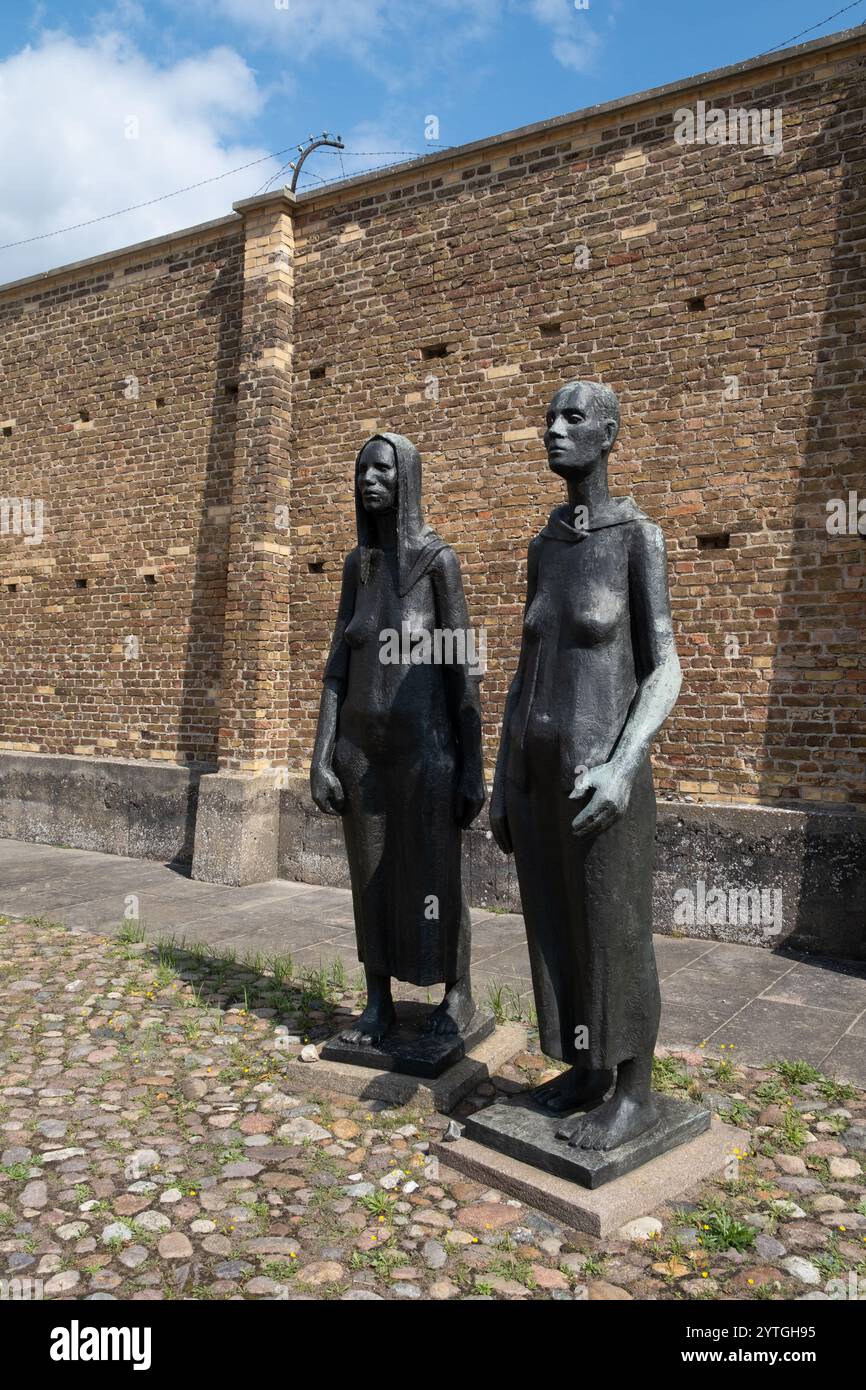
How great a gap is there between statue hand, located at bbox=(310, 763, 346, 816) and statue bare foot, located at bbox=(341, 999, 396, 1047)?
32.9 inches

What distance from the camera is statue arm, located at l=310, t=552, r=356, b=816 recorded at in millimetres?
3984

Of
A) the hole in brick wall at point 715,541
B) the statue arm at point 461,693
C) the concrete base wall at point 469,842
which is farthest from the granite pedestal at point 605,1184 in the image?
the hole in brick wall at point 715,541

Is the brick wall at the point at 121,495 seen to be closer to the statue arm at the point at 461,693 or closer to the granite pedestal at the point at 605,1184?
the statue arm at the point at 461,693

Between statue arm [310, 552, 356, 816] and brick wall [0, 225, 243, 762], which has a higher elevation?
brick wall [0, 225, 243, 762]

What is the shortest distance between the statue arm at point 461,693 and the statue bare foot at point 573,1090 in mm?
1034

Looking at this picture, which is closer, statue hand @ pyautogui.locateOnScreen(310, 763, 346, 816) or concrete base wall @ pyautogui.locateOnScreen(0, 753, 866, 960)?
statue hand @ pyautogui.locateOnScreen(310, 763, 346, 816)

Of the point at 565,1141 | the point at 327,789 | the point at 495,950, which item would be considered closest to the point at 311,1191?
the point at 565,1141

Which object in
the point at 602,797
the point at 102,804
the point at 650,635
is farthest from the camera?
the point at 102,804

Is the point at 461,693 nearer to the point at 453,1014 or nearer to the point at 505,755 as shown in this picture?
the point at 505,755

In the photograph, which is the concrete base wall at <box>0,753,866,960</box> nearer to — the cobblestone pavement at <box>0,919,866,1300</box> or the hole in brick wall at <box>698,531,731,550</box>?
the hole in brick wall at <box>698,531,731,550</box>

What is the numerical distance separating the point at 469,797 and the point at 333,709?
0.68 meters

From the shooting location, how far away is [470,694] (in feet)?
12.9

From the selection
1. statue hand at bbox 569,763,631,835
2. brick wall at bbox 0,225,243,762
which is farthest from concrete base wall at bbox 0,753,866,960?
statue hand at bbox 569,763,631,835

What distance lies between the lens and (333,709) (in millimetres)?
4062
